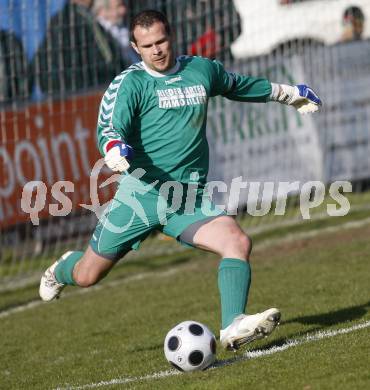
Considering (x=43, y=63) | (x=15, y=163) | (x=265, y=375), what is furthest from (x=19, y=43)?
(x=265, y=375)

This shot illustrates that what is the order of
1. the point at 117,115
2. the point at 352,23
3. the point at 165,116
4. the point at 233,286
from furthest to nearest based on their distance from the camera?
1. the point at 352,23
2. the point at 165,116
3. the point at 117,115
4. the point at 233,286

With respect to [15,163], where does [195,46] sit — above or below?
above

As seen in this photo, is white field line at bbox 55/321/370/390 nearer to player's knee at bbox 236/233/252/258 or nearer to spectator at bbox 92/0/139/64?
player's knee at bbox 236/233/252/258

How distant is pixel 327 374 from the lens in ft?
18.4

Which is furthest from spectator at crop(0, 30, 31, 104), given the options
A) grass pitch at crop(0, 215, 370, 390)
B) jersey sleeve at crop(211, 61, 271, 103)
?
jersey sleeve at crop(211, 61, 271, 103)

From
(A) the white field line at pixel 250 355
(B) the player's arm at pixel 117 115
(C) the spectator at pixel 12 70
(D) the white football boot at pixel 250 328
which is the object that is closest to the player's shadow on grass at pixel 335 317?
(A) the white field line at pixel 250 355

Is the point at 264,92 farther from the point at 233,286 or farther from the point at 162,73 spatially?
the point at 233,286

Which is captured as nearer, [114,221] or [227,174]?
[114,221]

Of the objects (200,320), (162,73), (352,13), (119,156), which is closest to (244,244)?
(119,156)

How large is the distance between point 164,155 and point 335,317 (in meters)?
1.72

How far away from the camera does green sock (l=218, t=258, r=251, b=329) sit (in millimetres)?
6383

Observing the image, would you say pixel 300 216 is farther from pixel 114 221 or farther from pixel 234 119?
pixel 114 221

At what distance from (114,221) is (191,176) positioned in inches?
22.8

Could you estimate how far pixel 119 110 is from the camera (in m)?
6.59
